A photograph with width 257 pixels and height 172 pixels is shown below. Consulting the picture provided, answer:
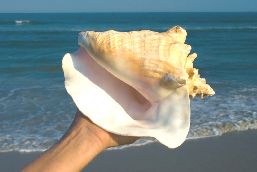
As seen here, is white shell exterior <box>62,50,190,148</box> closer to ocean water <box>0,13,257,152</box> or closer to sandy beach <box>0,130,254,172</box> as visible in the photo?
sandy beach <box>0,130,254,172</box>

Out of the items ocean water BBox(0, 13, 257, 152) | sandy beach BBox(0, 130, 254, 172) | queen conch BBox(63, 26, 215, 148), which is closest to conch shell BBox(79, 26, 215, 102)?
queen conch BBox(63, 26, 215, 148)

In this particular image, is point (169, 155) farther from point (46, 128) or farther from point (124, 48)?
point (124, 48)

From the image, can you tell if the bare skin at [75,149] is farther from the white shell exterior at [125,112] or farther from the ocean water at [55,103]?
the ocean water at [55,103]

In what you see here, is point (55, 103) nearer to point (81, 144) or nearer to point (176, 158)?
point (176, 158)

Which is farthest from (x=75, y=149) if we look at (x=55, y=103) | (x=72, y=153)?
(x=55, y=103)

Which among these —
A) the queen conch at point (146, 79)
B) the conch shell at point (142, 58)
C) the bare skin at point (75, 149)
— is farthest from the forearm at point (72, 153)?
the conch shell at point (142, 58)

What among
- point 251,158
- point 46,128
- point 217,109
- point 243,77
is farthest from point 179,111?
point 243,77
